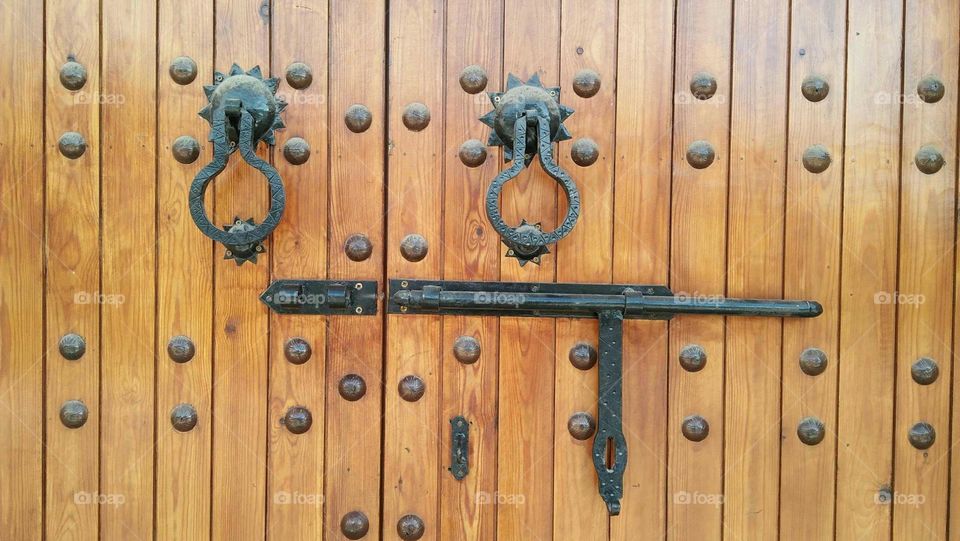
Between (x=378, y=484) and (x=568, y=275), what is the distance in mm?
527

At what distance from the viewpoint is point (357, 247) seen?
1.13m

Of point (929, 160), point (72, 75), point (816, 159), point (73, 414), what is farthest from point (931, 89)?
point (73, 414)

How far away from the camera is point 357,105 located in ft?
3.71

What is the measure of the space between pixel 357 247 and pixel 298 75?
33cm

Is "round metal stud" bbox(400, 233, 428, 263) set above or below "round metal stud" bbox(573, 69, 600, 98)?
below

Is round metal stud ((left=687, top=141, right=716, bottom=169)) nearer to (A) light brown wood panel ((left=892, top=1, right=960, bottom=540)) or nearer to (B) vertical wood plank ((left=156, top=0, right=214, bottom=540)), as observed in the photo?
(A) light brown wood panel ((left=892, top=1, right=960, bottom=540))

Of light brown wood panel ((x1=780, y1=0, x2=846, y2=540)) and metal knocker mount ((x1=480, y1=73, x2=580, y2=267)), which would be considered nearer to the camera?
metal knocker mount ((x1=480, y1=73, x2=580, y2=267))

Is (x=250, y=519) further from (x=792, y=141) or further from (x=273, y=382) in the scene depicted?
(x=792, y=141)

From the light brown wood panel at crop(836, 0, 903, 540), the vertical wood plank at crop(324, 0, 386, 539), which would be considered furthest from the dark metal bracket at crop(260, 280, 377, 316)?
the light brown wood panel at crop(836, 0, 903, 540)

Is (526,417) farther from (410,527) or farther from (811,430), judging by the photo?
(811,430)

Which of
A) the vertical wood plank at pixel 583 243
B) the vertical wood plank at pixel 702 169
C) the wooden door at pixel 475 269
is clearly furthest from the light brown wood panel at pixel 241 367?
the vertical wood plank at pixel 702 169

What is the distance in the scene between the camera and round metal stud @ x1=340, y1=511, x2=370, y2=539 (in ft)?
3.74

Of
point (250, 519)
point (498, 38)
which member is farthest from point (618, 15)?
point (250, 519)

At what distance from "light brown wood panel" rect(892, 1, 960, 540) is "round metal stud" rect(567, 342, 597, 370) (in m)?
0.56
